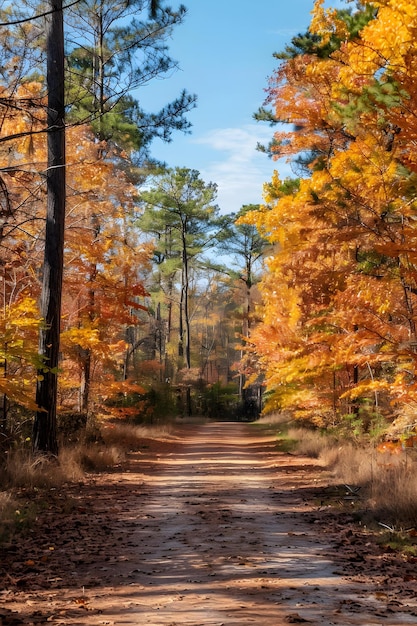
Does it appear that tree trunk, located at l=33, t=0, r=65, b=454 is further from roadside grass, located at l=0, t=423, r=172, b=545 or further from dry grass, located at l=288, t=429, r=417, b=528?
dry grass, located at l=288, t=429, r=417, b=528

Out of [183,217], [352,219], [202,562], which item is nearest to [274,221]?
[352,219]

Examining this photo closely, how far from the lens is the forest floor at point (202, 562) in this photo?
15.3ft

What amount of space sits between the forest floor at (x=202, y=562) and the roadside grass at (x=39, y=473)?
0.22 meters

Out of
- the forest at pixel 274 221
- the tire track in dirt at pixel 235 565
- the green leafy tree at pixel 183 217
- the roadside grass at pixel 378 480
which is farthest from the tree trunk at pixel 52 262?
the green leafy tree at pixel 183 217

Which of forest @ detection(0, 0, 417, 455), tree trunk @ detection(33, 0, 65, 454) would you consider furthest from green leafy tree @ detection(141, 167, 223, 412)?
tree trunk @ detection(33, 0, 65, 454)

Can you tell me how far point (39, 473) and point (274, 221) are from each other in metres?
8.67

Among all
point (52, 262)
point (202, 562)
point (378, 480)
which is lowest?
point (202, 562)

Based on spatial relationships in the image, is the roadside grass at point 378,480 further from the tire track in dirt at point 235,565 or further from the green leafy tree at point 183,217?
the green leafy tree at point 183,217

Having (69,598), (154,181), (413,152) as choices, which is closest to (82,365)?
(413,152)

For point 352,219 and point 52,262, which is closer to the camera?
point 352,219

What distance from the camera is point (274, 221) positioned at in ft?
51.7

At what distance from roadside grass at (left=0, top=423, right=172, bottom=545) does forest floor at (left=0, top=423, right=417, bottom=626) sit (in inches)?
8.5

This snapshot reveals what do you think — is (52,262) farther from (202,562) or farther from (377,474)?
(202,562)

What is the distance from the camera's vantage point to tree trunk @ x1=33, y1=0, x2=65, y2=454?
1197 cm
